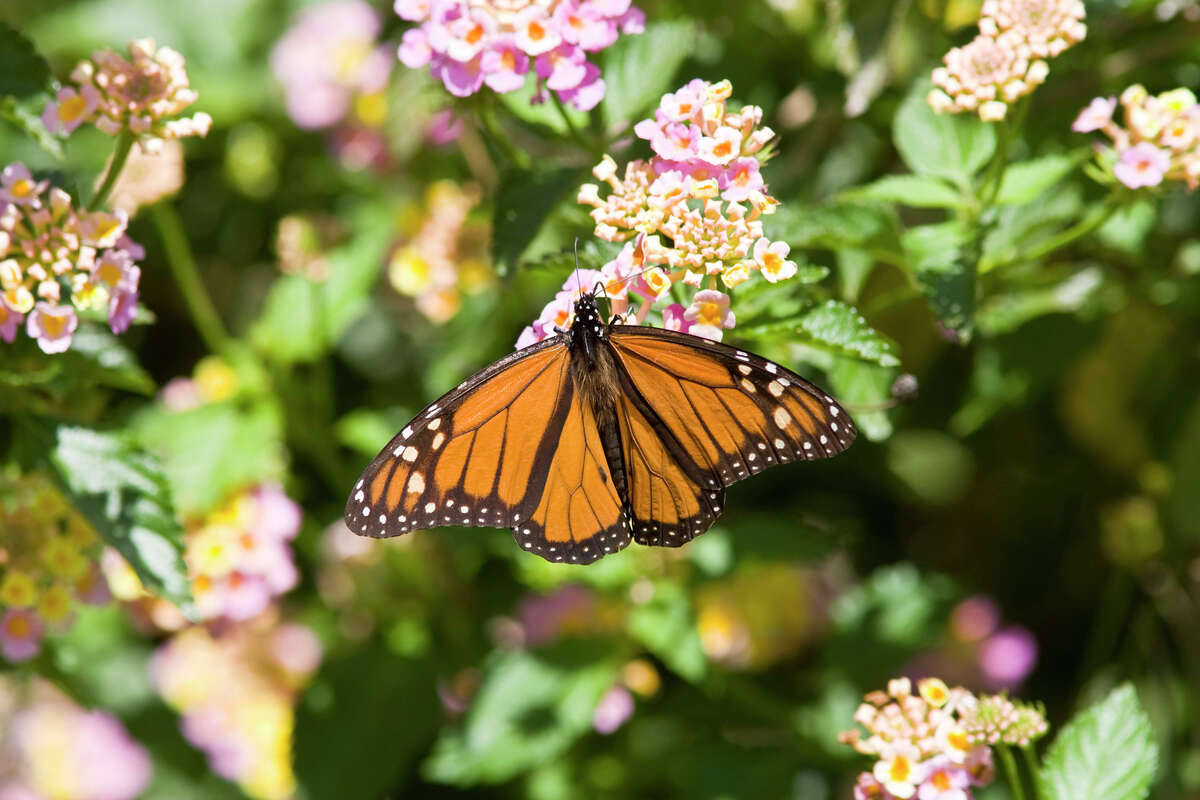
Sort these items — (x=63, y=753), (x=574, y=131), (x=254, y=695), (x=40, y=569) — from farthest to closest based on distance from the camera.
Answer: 1. (x=63, y=753)
2. (x=254, y=695)
3. (x=40, y=569)
4. (x=574, y=131)

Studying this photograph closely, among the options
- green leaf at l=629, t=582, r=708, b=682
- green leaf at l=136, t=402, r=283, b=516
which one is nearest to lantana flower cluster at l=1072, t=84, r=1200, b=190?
green leaf at l=629, t=582, r=708, b=682

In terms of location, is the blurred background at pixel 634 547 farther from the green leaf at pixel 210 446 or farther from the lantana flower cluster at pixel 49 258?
the lantana flower cluster at pixel 49 258

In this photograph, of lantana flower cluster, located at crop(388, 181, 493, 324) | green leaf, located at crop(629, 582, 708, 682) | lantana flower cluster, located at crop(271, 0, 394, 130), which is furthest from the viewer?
lantana flower cluster, located at crop(271, 0, 394, 130)

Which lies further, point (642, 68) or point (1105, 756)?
point (642, 68)

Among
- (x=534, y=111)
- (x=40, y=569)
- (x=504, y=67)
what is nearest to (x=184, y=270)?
(x=40, y=569)

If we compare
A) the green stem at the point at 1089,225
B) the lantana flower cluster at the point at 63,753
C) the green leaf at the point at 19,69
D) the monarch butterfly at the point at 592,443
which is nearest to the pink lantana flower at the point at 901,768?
the monarch butterfly at the point at 592,443

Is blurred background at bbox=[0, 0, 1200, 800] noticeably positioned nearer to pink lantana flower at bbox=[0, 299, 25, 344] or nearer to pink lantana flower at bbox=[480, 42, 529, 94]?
pink lantana flower at bbox=[480, 42, 529, 94]

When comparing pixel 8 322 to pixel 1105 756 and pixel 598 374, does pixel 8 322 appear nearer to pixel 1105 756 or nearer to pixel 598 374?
pixel 598 374
